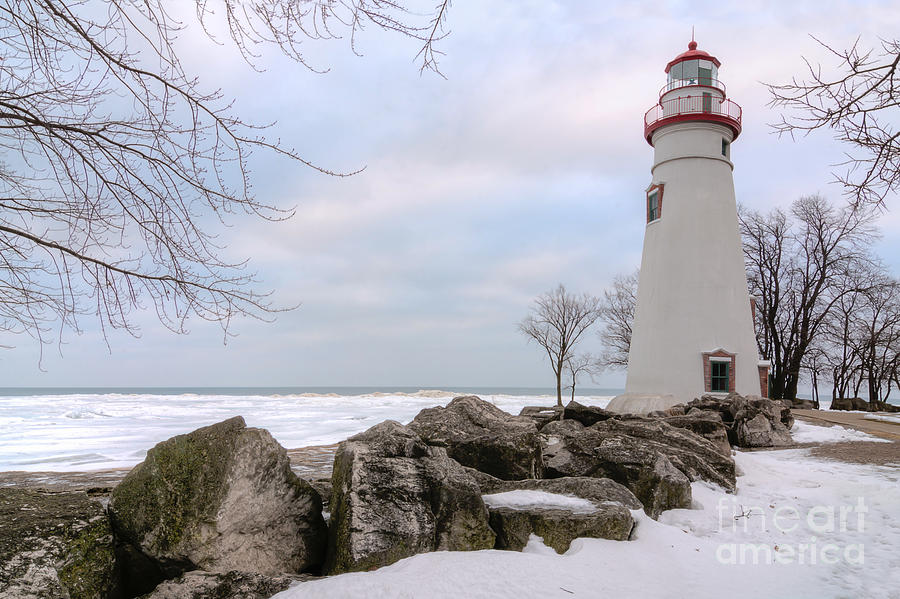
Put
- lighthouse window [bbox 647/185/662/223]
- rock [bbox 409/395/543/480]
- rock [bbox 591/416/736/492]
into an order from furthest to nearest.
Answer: lighthouse window [bbox 647/185/662/223] < rock [bbox 591/416/736/492] < rock [bbox 409/395/543/480]

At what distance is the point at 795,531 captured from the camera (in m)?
5.55

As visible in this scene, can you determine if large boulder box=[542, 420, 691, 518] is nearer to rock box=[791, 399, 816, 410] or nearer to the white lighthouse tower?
the white lighthouse tower

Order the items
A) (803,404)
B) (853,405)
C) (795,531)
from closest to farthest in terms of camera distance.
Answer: (795,531) → (803,404) → (853,405)

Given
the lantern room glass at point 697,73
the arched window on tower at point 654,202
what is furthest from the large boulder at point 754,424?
the lantern room glass at point 697,73

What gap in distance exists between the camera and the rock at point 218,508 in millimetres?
3697

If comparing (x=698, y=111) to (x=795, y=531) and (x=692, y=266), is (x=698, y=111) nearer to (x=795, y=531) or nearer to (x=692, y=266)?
(x=692, y=266)

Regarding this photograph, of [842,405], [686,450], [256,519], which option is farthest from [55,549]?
[842,405]

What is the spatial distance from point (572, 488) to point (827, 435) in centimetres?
1114

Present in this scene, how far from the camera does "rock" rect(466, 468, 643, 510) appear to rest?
5.13 meters

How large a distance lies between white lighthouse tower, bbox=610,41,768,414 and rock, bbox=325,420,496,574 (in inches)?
558

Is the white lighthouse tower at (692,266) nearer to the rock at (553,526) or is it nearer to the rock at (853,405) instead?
the rock at (853,405)

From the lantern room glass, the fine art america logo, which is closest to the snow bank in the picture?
the lantern room glass

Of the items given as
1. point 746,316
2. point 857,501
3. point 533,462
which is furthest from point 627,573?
point 746,316

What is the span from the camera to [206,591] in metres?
3.40
